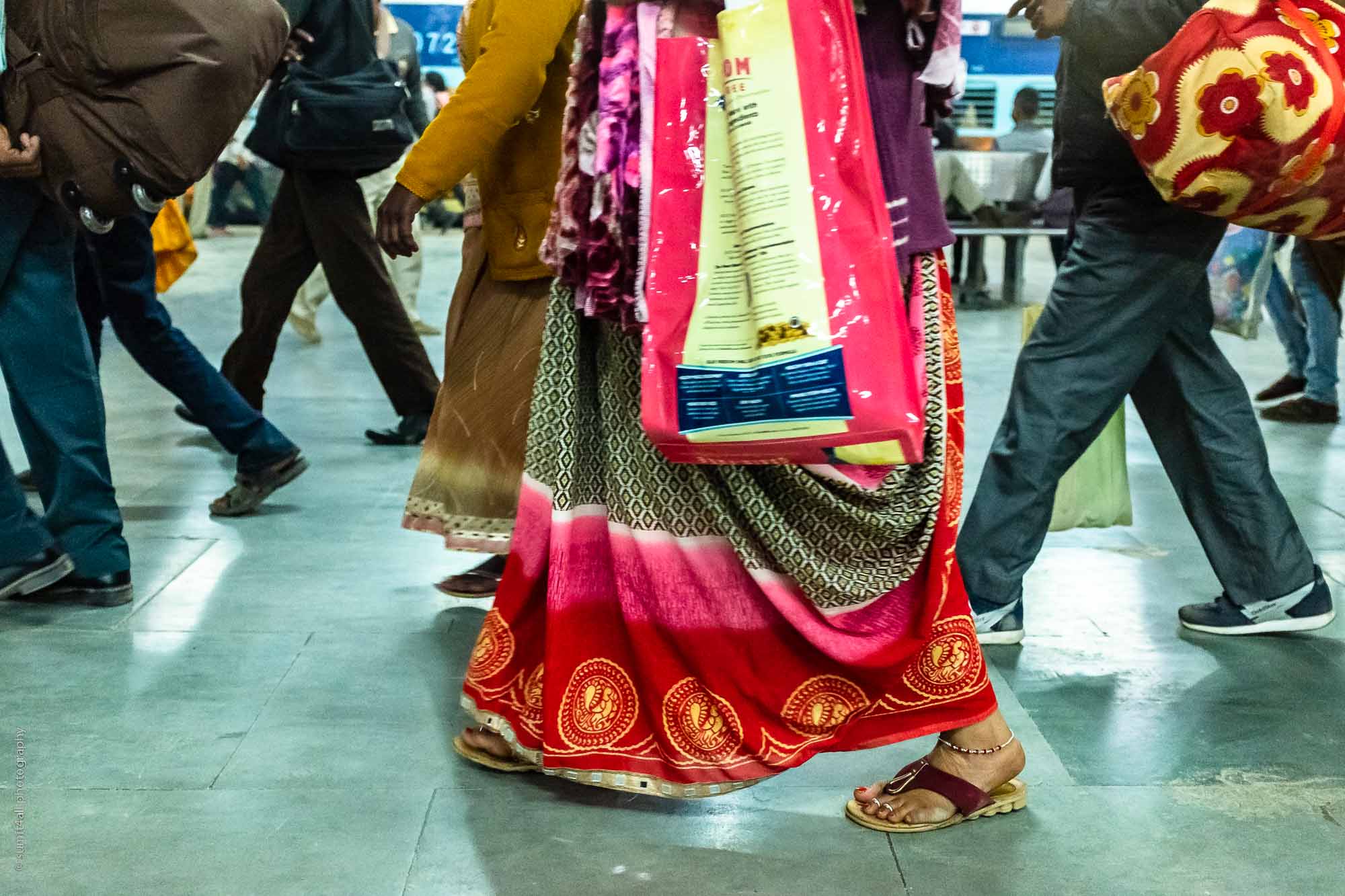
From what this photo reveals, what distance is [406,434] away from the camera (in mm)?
5484

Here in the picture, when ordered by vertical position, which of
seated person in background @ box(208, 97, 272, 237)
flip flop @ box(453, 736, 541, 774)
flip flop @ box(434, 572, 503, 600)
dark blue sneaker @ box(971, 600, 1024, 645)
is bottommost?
seated person in background @ box(208, 97, 272, 237)

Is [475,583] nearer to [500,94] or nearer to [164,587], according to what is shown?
[164,587]

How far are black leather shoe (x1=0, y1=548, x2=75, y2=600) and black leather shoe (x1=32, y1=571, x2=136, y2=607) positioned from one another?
34mm

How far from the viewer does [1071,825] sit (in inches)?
95.2

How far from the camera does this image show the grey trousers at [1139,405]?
123 inches

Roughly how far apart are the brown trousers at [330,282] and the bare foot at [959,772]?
10.3 ft

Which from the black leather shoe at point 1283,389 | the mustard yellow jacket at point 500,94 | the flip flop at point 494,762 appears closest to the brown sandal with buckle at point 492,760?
the flip flop at point 494,762

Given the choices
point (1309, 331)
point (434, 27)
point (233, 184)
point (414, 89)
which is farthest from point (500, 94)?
point (434, 27)

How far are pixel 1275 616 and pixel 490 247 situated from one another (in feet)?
6.27

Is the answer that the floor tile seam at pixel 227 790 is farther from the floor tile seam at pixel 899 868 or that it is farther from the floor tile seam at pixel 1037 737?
the floor tile seam at pixel 1037 737

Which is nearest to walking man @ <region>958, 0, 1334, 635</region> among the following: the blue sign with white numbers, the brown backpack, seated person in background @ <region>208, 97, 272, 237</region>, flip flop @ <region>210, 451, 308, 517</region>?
the brown backpack

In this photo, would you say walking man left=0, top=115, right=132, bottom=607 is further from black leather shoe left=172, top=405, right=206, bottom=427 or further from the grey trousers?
black leather shoe left=172, top=405, right=206, bottom=427

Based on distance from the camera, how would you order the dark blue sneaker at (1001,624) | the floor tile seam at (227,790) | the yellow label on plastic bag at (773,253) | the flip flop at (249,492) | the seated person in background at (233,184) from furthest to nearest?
the seated person in background at (233,184), the flip flop at (249,492), the dark blue sneaker at (1001,624), the floor tile seam at (227,790), the yellow label on plastic bag at (773,253)

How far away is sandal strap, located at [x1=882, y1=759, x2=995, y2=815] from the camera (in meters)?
2.40
